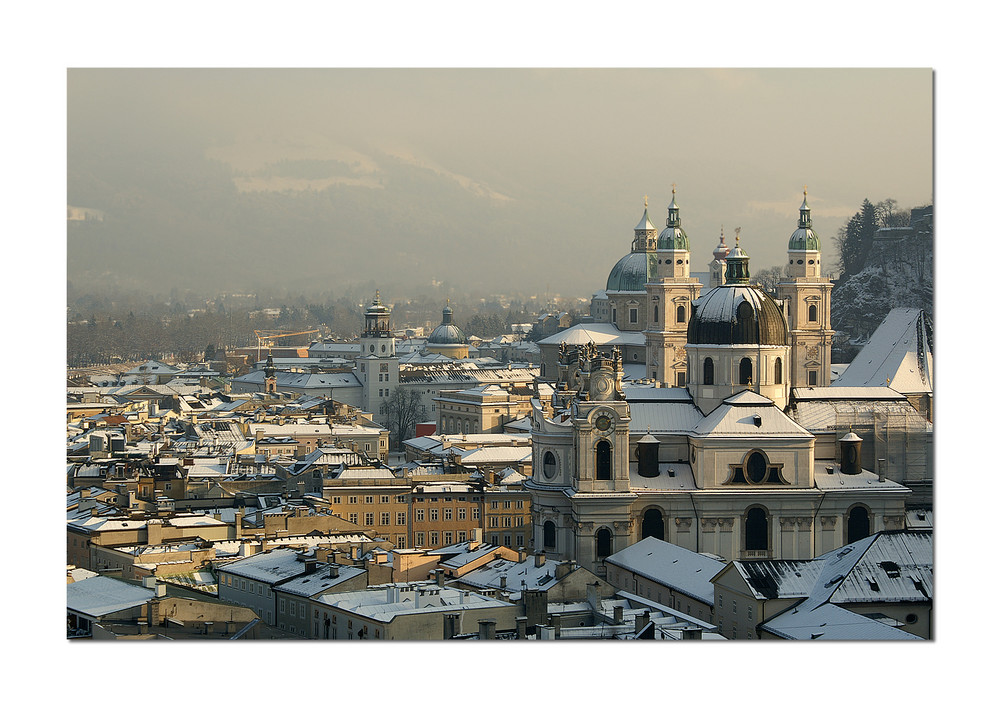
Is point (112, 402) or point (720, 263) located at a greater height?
point (720, 263)

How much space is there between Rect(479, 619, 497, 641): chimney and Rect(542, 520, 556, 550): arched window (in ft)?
26.9

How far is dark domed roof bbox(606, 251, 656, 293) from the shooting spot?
69500mm

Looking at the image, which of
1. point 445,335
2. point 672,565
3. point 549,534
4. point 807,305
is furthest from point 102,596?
point 445,335

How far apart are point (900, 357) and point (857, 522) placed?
8467mm

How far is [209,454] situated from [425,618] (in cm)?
2931

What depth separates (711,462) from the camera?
117ft

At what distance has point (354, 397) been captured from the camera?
8331 cm

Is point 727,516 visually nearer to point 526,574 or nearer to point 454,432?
point 526,574

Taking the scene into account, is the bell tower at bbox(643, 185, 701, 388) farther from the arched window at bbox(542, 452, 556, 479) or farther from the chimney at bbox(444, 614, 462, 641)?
the chimney at bbox(444, 614, 462, 641)

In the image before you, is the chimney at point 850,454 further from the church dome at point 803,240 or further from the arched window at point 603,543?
the church dome at point 803,240

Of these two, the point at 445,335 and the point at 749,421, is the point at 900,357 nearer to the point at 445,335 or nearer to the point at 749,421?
the point at 749,421

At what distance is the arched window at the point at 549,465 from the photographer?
3662cm

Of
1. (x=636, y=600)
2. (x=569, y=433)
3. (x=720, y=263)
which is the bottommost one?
(x=636, y=600)

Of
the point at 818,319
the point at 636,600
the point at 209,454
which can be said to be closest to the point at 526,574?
the point at 636,600
